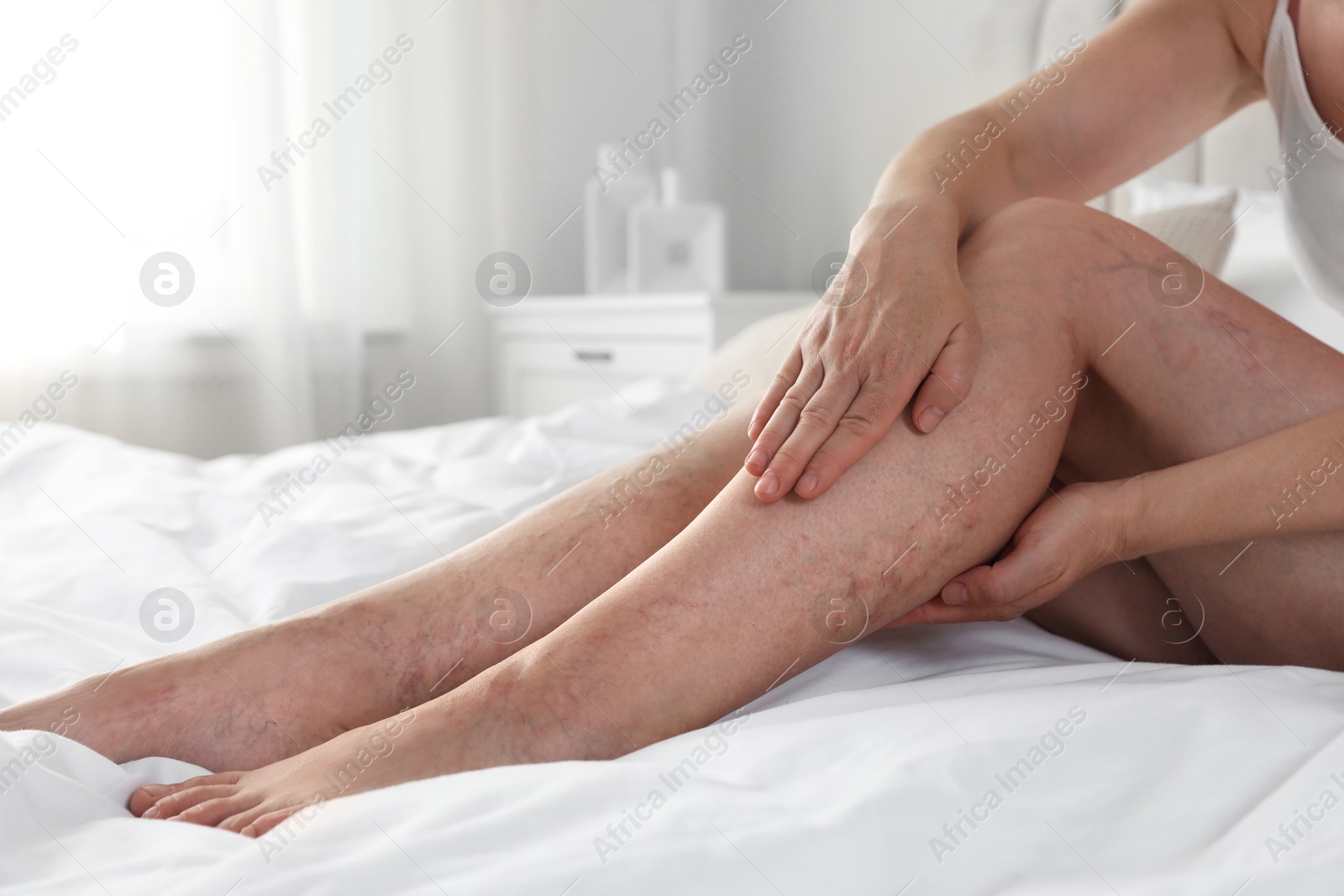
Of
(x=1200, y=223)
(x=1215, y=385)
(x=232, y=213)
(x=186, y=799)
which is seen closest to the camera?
(x=186, y=799)

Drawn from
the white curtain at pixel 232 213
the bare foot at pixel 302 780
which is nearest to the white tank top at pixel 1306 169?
the bare foot at pixel 302 780

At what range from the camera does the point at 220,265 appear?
240cm

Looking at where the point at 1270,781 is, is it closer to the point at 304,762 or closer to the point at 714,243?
the point at 304,762

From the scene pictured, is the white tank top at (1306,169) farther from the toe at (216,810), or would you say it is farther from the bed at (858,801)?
the toe at (216,810)

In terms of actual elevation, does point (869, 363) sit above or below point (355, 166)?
below

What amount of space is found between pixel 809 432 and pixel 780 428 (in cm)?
3

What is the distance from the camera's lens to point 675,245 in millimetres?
2703

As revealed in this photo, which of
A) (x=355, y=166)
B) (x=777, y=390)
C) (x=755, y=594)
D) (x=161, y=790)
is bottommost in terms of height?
(x=161, y=790)

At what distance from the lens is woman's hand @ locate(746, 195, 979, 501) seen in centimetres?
59

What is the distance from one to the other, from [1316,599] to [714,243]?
2139mm

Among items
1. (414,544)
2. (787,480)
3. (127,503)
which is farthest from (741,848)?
(127,503)

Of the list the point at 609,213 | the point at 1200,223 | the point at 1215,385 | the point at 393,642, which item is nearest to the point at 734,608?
the point at 393,642

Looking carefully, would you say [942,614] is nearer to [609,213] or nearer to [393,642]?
[393,642]

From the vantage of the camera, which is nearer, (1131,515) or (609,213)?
(1131,515)
